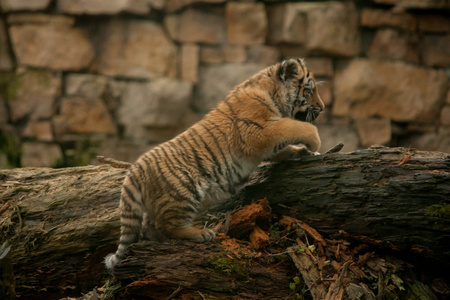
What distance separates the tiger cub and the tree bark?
0.66 ft

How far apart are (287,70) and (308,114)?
46cm

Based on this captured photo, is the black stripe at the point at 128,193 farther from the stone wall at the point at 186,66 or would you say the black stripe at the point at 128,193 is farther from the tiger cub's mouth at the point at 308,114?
the stone wall at the point at 186,66

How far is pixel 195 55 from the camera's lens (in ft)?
26.8

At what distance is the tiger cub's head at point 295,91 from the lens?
4.22 m

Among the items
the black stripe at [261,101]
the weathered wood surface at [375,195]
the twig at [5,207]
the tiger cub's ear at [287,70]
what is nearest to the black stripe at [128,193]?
the weathered wood surface at [375,195]

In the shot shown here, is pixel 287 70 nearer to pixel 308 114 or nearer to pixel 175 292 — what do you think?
pixel 308 114

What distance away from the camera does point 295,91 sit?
4.23 metres

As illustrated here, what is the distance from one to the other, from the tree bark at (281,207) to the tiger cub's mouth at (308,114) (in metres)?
0.68

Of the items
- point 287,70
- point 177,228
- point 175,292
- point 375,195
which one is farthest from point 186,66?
point 175,292

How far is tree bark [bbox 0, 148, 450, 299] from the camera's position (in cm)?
316

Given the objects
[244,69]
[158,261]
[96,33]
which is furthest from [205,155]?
[96,33]

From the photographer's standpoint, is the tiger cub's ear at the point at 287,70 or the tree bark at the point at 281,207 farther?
the tiger cub's ear at the point at 287,70

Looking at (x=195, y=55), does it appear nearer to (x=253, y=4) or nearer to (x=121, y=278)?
(x=253, y=4)

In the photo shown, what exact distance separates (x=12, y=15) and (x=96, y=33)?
139 centimetres
